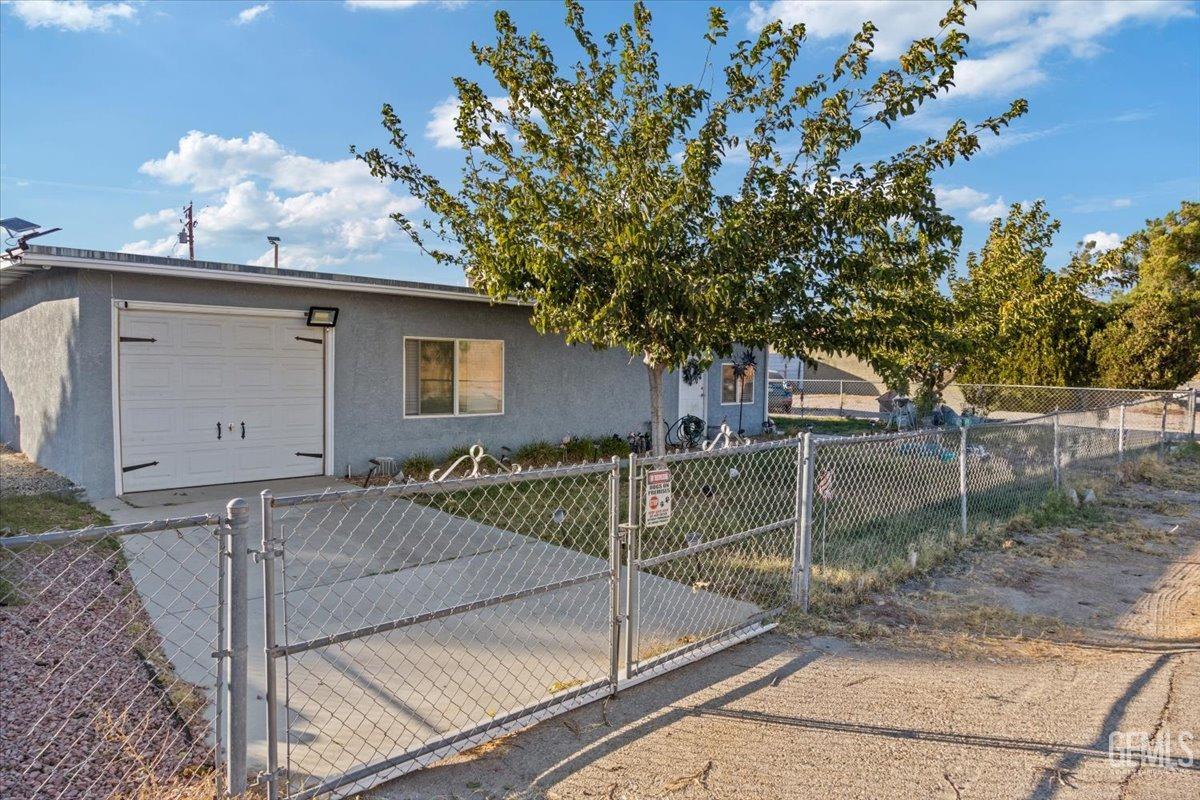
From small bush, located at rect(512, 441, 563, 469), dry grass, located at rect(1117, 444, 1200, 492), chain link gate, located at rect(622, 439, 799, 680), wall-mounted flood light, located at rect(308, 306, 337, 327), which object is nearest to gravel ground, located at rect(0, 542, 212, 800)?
chain link gate, located at rect(622, 439, 799, 680)

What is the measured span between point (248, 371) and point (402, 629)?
6108 millimetres

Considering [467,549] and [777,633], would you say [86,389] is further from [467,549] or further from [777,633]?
[777,633]

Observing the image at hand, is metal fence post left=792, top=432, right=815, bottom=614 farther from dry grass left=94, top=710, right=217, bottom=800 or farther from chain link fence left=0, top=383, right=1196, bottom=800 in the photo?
dry grass left=94, top=710, right=217, bottom=800

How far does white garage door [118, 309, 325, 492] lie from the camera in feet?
28.1

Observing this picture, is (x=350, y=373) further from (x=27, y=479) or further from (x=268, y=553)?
(x=268, y=553)

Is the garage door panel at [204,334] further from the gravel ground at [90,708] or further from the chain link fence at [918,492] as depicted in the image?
the chain link fence at [918,492]

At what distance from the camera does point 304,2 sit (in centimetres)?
866

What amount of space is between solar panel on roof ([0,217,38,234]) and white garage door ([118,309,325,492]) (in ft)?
4.01

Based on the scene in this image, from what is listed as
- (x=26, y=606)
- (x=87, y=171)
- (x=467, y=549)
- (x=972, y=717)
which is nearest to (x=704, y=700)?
(x=972, y=717)

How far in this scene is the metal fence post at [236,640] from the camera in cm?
254

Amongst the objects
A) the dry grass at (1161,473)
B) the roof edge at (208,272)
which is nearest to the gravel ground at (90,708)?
the roof edge at (208,272)

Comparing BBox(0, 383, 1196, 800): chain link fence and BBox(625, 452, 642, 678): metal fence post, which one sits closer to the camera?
BBox(0, 383, 1196, 800): chain link fence

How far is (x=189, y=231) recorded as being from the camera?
85.5 feet

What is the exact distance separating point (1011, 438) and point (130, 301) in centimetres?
1043
